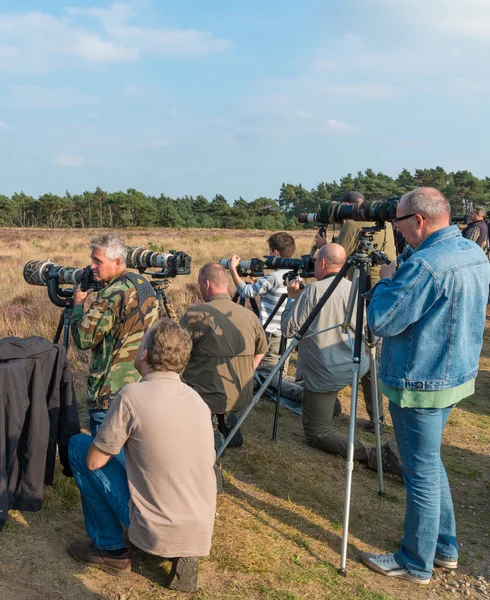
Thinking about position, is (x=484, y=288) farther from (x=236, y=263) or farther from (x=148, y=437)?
(x=236, y=263)

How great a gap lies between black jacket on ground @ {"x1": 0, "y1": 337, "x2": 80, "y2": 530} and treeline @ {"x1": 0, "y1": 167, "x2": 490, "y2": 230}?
150 feet

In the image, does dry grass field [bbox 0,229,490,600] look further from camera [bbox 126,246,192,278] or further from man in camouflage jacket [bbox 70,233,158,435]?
camera [bbox 126,246,192,278]

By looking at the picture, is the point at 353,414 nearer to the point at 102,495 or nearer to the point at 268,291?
the point at 102,495

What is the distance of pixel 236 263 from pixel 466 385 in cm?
258

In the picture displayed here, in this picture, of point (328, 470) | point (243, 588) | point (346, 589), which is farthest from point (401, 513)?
point (243, 588)

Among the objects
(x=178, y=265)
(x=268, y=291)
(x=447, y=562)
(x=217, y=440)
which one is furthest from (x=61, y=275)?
(x=447, y=562)

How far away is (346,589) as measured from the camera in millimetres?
2877

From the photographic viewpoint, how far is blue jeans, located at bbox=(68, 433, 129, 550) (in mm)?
2729

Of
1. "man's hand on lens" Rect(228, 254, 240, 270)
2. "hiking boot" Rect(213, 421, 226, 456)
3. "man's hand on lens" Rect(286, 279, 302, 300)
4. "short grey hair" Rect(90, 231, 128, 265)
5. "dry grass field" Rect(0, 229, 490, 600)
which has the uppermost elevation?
"short grey hair" Rect(90, 231, 128, 265)

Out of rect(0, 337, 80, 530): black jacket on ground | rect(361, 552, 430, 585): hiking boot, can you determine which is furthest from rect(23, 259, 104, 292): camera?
rect(361, 552, 430, 585): hiking boot

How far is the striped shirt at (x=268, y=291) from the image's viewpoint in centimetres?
513

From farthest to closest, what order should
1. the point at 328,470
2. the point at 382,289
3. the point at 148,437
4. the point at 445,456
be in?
the point at 445,456 < the point at 328,470 < the point at 382,289 < the point at 148,437

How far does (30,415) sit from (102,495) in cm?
66

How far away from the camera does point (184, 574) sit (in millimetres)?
2672
